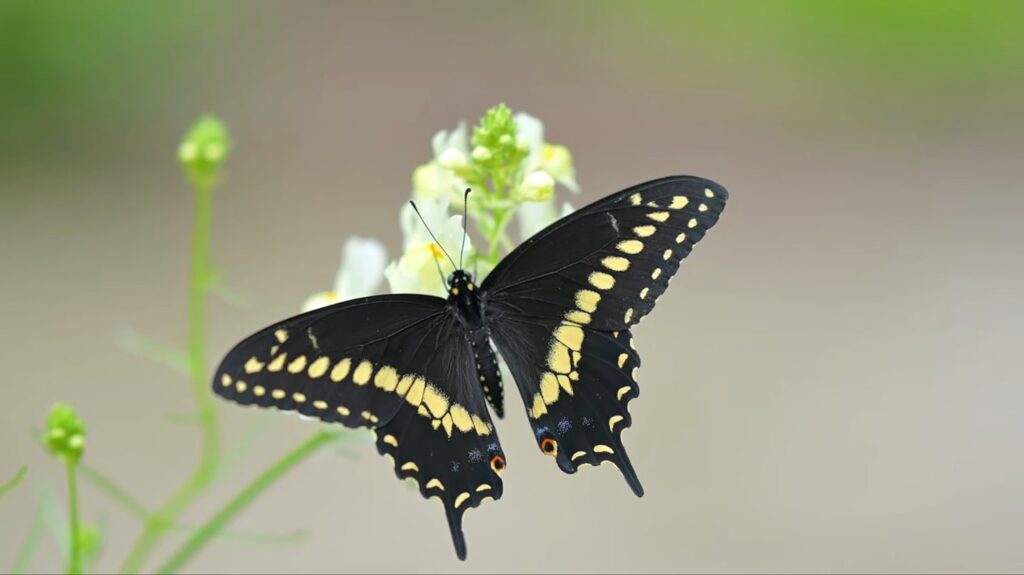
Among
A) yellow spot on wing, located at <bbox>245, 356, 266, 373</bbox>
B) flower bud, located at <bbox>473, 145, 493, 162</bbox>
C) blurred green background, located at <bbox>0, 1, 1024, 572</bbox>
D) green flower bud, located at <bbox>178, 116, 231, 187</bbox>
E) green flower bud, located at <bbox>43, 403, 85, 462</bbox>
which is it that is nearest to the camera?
green flower bud, located at <bbox>43, 403, 85, 462</bbox>

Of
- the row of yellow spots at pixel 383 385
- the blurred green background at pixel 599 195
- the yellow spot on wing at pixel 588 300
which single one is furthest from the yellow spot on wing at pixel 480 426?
the blurred green background at pixel 599 195

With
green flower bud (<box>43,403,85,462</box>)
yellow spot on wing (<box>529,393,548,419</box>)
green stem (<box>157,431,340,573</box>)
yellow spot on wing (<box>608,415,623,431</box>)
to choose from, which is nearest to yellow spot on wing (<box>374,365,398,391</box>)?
green stem (<box>157,431,340,573</box>)

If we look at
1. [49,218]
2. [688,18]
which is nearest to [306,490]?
[49,218]

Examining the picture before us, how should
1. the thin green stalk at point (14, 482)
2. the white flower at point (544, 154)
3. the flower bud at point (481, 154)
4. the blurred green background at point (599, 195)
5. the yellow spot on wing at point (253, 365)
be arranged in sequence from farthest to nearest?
the blurred green background at point (599, 195), the white flower at point (544, 154), the flower bud at point (481, 154), the yellow spot on wing at point (253, 365), the thin green stalk at point (14, 482)

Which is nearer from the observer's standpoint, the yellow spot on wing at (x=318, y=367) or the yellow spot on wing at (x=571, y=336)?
the yellow spot on wing at (x=318, y=367)

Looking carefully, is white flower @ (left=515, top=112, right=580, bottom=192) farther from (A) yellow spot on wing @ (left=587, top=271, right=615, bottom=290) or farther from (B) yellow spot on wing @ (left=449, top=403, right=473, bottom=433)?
(B) yellow spot on wing @ (left=449, top=403, right=473, bottom=433)

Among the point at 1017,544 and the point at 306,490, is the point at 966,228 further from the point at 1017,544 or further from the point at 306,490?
the point at 306,490

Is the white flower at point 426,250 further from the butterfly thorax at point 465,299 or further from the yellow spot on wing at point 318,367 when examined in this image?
the yellow spot on wing at point 318,367
